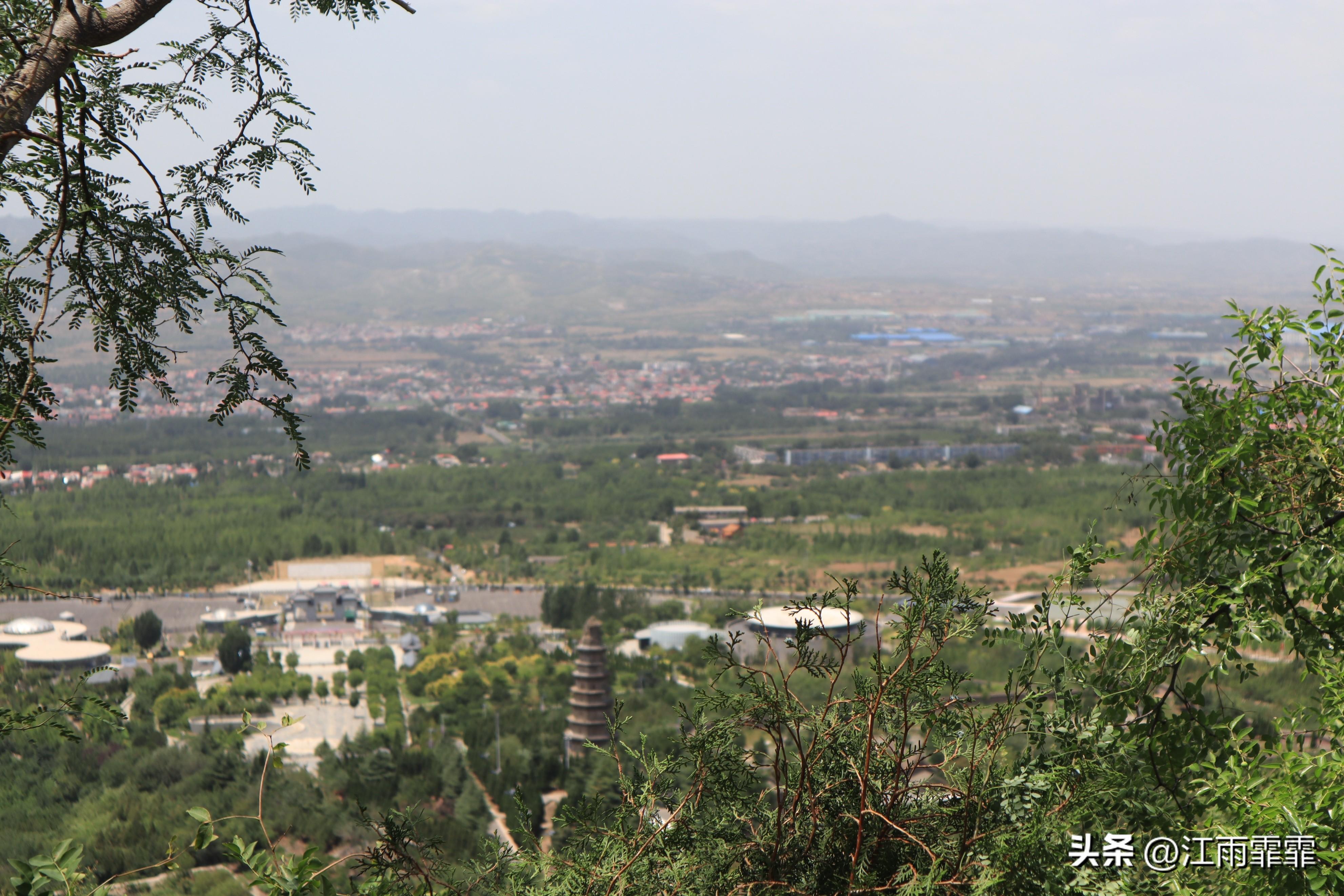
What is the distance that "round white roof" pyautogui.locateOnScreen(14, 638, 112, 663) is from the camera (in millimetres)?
19266

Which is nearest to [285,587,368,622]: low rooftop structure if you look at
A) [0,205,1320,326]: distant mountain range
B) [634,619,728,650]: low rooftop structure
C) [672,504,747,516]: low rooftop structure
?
[634,619,728,650]: low rooftop structure

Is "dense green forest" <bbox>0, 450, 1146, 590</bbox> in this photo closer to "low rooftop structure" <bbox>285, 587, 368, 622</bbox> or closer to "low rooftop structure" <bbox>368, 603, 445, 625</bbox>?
"low rooftop structure" <bbox>285, 587, 368, 622</bbox>

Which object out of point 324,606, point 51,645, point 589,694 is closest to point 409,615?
point 324,606

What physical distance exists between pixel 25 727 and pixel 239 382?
2.64 feet

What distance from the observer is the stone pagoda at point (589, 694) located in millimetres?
16359

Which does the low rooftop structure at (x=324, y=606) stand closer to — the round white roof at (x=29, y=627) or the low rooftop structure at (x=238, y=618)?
the low rooftop structure at (x=238, y=618)

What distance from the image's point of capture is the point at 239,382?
2328mm

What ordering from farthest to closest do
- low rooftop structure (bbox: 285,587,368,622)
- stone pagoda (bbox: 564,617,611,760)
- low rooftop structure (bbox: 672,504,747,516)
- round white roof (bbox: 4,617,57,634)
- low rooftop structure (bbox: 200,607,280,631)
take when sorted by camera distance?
low rooftop structure (bbox: 672,504,747,516) < low rooftop structure (bbox: 285,587,368,622) < low rooftop structure (bbox: 200,607,280,631) < round white roof (bbox: 4,617,57,634) < stone pagoda (bbox: 564,617,611,760)

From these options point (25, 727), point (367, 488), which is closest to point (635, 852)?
point (25, 727)

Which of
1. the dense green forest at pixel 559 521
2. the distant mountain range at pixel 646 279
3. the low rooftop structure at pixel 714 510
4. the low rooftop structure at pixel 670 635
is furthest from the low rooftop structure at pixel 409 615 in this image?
the distant mountain range at pixel 646 279

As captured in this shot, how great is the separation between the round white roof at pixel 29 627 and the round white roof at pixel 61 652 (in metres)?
0.76

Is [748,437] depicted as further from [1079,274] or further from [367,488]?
[1079,274]

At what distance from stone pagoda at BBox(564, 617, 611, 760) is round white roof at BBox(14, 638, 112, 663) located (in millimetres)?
9222

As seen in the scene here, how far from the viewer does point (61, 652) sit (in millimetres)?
20016
